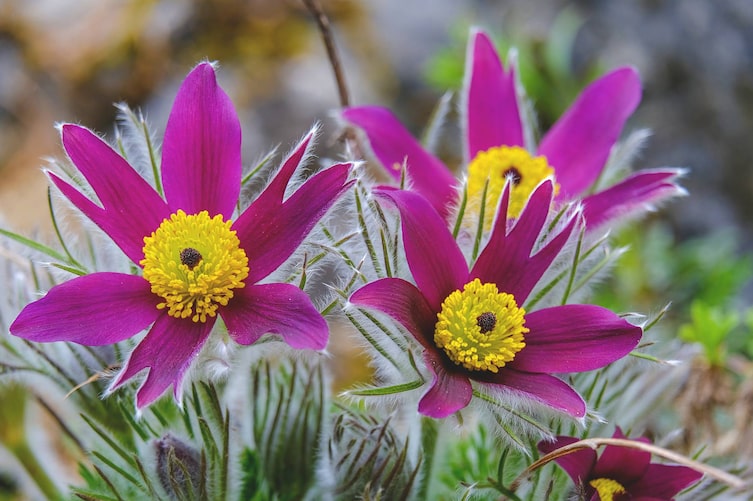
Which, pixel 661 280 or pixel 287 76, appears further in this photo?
pixel 287 76

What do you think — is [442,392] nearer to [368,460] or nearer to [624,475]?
[368,460]

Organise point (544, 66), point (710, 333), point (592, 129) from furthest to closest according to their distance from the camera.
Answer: point (544, 66), point (710, 333), point (592, 129)

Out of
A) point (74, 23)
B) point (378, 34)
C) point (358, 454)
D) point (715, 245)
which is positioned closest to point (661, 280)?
point (715, 245)

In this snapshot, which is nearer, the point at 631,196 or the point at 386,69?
the point at 631,196

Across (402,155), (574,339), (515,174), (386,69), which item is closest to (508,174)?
(515,174)

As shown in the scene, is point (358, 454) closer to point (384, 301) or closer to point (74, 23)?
point (384, 301)

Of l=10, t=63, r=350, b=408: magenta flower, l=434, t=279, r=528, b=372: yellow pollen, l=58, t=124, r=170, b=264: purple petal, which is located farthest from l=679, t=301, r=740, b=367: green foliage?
l=58, t=124, r=170, b=264: purple petal

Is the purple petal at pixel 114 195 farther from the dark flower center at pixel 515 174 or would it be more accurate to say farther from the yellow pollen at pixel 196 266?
the dark flower center at pixel 515 174

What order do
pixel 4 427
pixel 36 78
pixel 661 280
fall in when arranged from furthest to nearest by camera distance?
pixel 36 78 < pixel 661 280 < pixel 4 427
